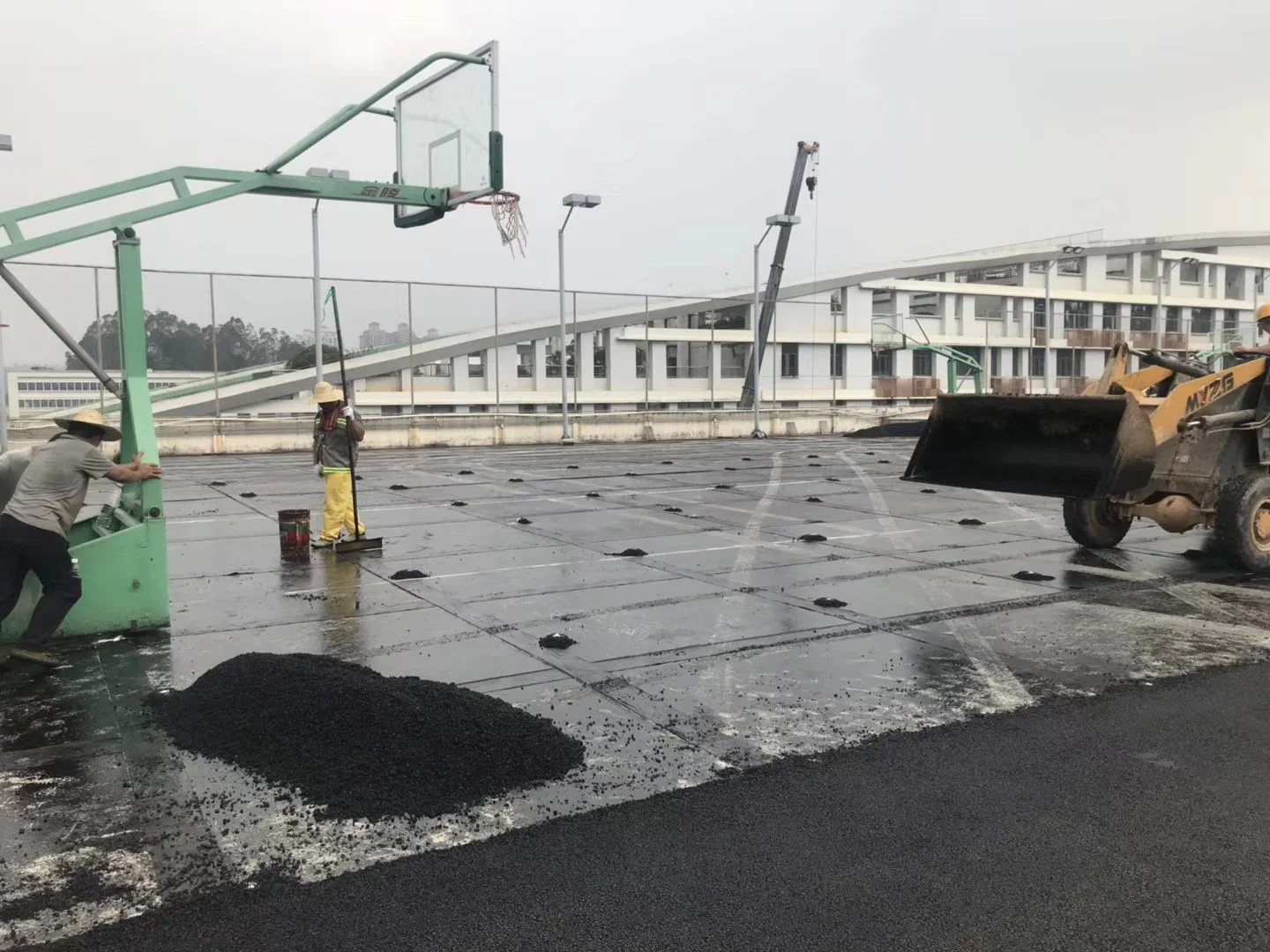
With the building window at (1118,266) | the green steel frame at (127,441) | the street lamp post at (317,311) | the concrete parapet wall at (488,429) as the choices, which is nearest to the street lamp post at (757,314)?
the concrete parapet wall at (488,429)

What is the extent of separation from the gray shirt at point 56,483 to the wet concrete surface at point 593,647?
Answer: 0.93 metres

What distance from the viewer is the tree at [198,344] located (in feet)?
76.1

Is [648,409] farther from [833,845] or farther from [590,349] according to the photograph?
[833,845]

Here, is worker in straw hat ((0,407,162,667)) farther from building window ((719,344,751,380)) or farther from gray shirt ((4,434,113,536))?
building window ((719,344,751,380))

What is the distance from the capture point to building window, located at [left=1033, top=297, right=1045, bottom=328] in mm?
60281

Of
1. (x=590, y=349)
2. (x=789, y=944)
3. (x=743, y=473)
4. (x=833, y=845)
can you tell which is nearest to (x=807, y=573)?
(x=833, y=845)

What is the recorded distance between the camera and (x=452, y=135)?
10.4 m

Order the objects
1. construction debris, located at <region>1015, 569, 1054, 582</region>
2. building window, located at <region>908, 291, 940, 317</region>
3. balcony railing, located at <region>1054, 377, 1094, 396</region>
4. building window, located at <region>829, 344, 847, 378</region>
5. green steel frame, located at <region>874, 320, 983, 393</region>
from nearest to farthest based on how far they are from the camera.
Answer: construction debris, located at <region>1015, 569, 1054, 582</region> → building window, located at <region>829, 344, 847, 378</region> → green steel frame, located at <region>874, 320, 983, 393</region> → balcony railing, located at <region>1054, 377, 1094, 396</region> → building window, located at <region>908, 291, 940, 317</region>

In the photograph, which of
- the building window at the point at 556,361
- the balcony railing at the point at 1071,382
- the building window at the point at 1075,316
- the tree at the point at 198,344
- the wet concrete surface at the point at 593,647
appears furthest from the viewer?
the building window at the point at 1075,316

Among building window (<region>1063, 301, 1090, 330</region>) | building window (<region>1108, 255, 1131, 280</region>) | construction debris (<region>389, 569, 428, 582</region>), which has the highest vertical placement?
building window (<region>1108, 255, 1131, 280</region>)

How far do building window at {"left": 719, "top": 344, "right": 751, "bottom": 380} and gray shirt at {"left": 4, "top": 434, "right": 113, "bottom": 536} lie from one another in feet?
99.8

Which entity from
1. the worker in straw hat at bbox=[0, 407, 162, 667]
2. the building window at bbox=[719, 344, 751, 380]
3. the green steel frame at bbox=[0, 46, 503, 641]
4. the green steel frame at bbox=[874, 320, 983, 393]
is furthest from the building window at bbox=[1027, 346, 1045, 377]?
the worker in straw hat at bbox=[0, 407, 162, 667]

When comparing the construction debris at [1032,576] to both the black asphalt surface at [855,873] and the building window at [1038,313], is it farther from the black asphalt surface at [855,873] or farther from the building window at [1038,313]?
the building window at [1038,313]

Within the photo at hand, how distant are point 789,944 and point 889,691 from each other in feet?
8.92
